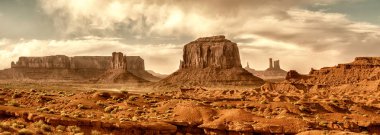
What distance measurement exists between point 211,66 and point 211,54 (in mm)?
6240

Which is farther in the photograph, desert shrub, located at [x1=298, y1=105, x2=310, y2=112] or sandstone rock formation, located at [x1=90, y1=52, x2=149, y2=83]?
sandstone rock formation, located at [x1=90, y1=52, x2=149, y2=83]

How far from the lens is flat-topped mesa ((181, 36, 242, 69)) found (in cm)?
14571

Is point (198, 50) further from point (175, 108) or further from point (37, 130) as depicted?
point (37, 130)

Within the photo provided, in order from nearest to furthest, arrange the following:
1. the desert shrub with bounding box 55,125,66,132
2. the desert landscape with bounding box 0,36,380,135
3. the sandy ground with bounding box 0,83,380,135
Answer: the desert shrub with bounding box 55,125,66,132 → the sandy ground with bounding box 0,83,380,135 → the desert landscape with bounding box 0,36,380,135

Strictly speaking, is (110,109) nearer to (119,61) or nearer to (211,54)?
(211,54)

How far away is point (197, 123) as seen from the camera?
28.4m

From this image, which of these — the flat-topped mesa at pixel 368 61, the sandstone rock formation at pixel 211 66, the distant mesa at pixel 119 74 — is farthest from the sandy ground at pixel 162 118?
the distant mesa at pixel 119 74

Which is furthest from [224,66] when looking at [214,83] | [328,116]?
[328,116]

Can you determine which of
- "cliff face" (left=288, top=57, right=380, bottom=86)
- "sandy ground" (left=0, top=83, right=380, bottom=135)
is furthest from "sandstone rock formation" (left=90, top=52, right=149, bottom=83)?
"sandy ground" (left=0, top=83, right=380, bottom=135)

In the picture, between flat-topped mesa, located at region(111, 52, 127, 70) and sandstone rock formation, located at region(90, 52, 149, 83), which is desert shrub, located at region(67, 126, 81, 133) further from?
flat-topped mesa, located at region(111, 52, 127, 70)

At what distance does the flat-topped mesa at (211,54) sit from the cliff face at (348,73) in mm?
60304

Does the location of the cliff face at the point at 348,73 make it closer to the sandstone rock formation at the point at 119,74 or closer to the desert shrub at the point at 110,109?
the desert shrub at the point at 110,109

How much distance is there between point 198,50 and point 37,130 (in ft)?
438

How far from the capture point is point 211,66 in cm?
14538
